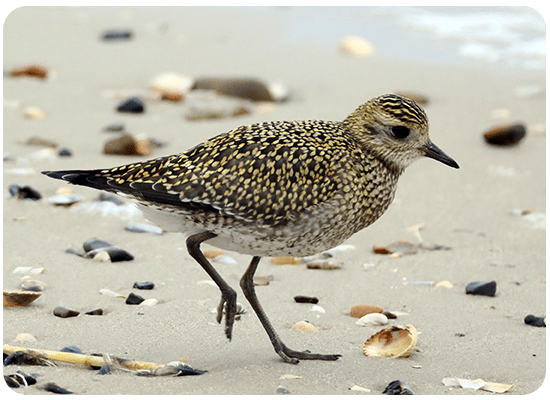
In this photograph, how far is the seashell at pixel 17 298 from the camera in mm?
5117

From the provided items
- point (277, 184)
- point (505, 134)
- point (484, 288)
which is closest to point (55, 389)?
point (277, 184)

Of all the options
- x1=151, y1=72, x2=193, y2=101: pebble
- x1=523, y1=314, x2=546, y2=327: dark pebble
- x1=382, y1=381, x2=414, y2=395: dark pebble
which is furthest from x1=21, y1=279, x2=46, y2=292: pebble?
x1=151, y1=72, x2=193, y2=101: pebble

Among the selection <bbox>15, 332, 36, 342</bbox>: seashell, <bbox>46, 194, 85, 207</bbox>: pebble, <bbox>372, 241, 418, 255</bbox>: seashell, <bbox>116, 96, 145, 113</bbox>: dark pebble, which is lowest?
<bbox>372, 241, 418, 255</bbox>: seashell

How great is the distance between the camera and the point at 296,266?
6332mm

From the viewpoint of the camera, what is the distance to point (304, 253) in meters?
4.82

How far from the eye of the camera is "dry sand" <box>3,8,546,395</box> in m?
4.77

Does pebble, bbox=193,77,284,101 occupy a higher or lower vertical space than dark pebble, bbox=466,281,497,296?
higher

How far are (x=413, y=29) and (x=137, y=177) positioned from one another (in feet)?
31.6

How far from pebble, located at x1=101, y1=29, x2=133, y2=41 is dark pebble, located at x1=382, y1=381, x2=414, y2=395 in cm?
900

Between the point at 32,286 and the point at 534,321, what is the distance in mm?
3688

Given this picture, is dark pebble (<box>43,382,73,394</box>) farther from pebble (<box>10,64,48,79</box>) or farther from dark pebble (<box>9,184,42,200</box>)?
pebble (<box>10,64,48,79</box>)

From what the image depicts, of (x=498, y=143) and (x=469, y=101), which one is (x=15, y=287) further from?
(x=469, y=101)

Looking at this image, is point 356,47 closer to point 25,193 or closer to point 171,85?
point 171,85

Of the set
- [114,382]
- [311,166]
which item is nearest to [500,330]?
[311,166]
